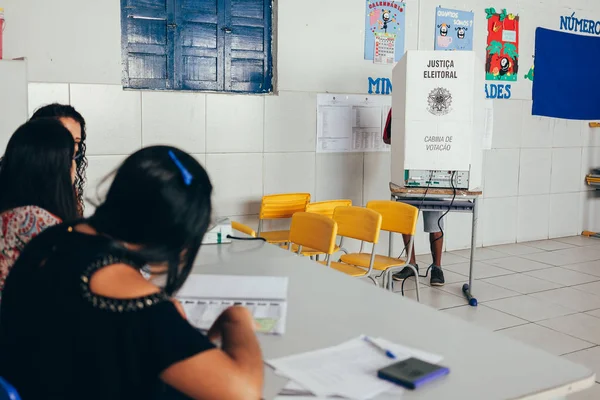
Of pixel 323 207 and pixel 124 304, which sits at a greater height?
pixel 124 304

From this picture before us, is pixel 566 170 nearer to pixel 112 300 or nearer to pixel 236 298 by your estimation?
pixel 236 298

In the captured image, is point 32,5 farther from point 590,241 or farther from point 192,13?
point 590,241

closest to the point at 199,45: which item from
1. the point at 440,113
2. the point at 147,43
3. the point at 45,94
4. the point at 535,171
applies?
the point at 147,43

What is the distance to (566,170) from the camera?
6.92 metres

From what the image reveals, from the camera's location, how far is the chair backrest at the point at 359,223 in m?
3.61

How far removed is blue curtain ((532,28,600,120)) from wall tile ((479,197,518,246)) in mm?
1001

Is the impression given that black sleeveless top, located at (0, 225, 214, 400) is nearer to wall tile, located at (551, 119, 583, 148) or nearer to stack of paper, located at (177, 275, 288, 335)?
stack of paper, located at (177, 275, 288, 335)

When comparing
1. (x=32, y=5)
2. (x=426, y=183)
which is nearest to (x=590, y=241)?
(x=426, y=183)

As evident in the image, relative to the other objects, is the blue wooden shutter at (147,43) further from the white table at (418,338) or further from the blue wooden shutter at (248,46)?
the white table at (418,338)

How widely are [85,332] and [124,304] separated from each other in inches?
3.3

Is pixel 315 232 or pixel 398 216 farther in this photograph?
pixel 398 216

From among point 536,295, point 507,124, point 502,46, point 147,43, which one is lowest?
point 536,295

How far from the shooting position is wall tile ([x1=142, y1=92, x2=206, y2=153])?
451 cm

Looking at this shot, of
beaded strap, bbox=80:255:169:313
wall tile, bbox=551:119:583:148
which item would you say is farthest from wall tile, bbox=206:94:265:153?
beaded strap, bbox=80:255:169:313
